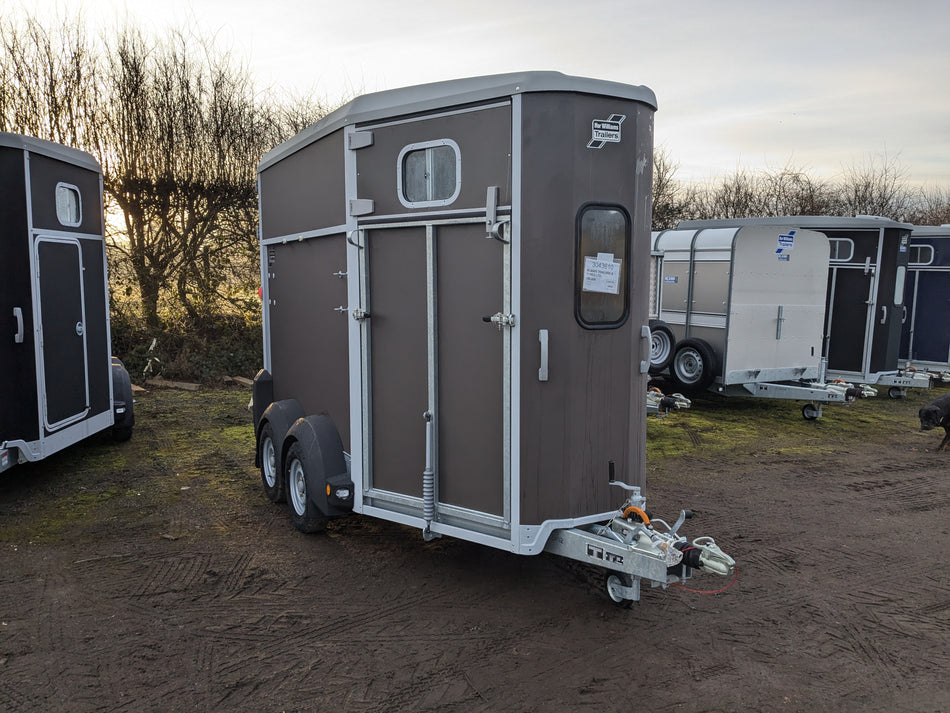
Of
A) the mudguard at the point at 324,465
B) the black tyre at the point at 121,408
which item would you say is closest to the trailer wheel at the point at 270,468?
the mudguard at the point at 324,465

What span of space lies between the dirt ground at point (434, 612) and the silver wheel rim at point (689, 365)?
3526 millimetres

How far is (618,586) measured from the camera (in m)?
4.23

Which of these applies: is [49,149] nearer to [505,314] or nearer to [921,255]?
[505,314]

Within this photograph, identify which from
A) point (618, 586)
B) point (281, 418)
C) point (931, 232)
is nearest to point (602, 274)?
point (618, 586)

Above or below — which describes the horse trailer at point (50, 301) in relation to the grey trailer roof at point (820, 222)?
below

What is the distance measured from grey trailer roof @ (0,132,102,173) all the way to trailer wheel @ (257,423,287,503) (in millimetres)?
2830

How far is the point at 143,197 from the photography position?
13.1 metres

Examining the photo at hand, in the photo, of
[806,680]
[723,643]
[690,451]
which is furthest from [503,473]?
[690,451]

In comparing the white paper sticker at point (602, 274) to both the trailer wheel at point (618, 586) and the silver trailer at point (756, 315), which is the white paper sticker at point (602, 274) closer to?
the trailer wheel at point (618, 586)

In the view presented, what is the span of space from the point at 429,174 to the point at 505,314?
95 cm

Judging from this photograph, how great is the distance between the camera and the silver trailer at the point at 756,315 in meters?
9.66

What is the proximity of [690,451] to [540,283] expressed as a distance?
493 centimetres

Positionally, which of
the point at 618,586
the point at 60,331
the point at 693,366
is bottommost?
the point at 618,586

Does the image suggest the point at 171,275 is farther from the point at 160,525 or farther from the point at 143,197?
the point at 160,525
